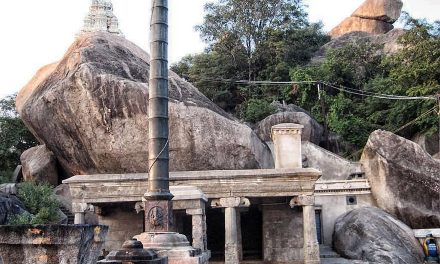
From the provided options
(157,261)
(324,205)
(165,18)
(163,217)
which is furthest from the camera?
(324,205)

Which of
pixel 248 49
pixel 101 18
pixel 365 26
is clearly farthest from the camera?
pixel 101 18

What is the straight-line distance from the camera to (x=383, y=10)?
1726 inches

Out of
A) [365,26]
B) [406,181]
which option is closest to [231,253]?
[406,181]

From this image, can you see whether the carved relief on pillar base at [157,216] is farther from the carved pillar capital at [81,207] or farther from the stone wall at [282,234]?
the stone wall at [282,234]

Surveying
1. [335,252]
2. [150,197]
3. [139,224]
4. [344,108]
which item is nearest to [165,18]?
[150,197]

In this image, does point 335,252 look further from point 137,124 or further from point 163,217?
point 163,217

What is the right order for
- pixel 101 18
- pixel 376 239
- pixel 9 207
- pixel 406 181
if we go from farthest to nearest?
pixel 101 18
pixel 406 181
pixel 376 239
pixel 9 207

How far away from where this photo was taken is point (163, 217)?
9148mm

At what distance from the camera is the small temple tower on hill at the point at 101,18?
49719 millimetres

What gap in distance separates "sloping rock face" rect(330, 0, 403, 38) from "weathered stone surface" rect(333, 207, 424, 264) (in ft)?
92.1

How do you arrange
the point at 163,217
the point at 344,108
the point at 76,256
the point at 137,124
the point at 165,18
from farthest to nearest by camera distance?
the point at 344,108
the point at 137,124
the point at 165,18
the point at 163,217
the point at 76,256

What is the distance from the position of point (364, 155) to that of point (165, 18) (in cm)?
1392

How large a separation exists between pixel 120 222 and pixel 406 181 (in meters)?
10.8

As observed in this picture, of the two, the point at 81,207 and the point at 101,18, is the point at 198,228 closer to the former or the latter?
the point at 81,207
